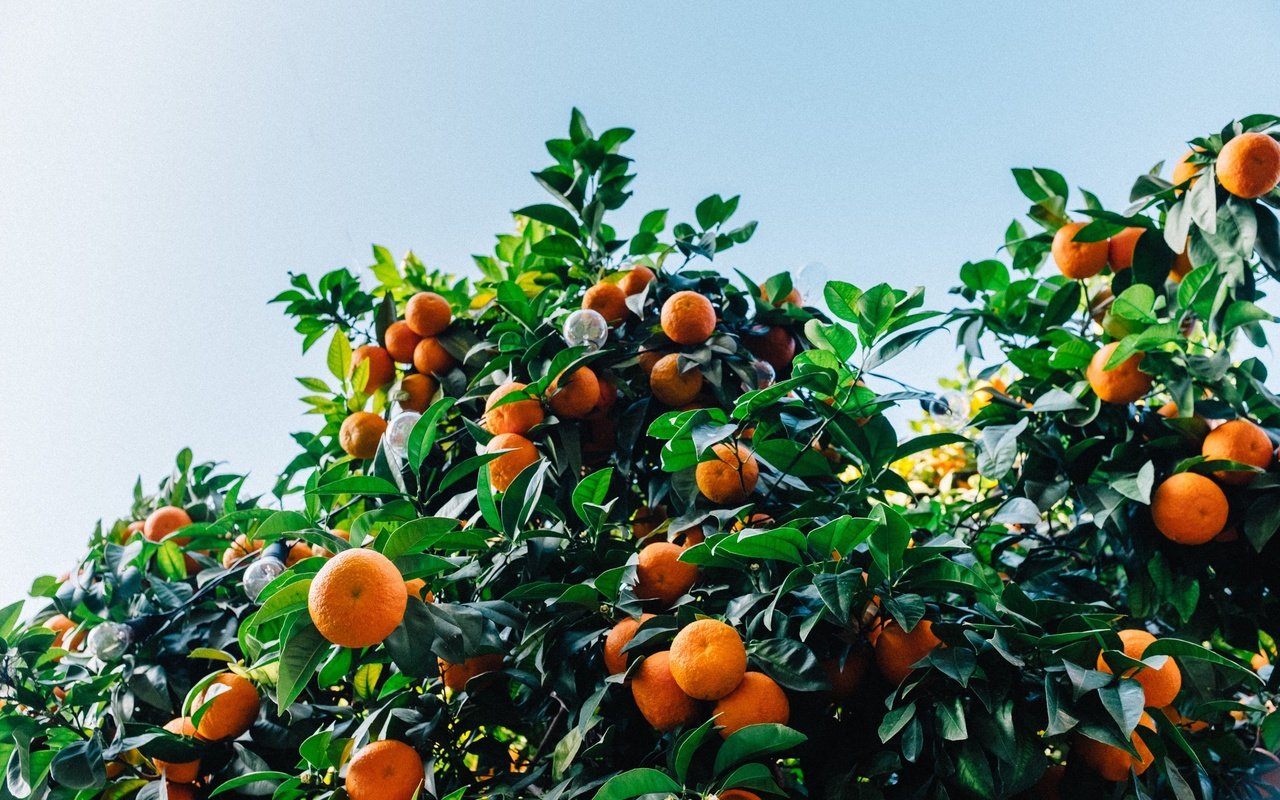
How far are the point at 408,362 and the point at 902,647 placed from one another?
1.26m

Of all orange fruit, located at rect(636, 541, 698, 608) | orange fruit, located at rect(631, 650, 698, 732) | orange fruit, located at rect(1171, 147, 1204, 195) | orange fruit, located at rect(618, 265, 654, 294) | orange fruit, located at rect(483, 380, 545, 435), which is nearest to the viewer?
orange fruit, located at rect(631, 650, 698, 732)

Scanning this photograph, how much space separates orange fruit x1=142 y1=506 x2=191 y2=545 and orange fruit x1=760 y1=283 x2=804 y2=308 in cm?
148

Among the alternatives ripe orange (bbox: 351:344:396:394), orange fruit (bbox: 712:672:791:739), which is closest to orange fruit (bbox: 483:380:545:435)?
ripe orange (bbox: 351:344:396:394)

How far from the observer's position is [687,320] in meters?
1.67

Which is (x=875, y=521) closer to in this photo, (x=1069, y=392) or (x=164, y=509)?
(x=1069, y=392)

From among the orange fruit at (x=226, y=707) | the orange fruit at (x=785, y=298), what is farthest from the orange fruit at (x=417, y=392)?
the orange fruit at (x=785, y=298)

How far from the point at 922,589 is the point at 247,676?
1.06 meters

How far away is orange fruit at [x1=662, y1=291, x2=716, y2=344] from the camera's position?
65.8 inches

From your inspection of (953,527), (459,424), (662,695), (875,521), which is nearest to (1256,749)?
(953,527)

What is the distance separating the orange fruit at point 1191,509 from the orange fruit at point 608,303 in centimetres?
103

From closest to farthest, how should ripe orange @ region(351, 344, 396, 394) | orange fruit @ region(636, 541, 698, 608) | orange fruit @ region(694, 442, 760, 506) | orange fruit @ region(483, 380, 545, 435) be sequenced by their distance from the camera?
orange fruit @ region(636, 541, 698, 608) → orange fruit @ region(694, 442, 760, 506) → orange fruit @ region(483, 380, 545, 435) → ripe orange @ region(351, 344, 396, 394)

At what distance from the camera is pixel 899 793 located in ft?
3.88

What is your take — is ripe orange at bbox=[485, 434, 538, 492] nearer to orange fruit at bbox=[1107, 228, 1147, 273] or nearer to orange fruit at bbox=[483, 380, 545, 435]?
orange fruit at bbox=[483, 380, 545, 435]

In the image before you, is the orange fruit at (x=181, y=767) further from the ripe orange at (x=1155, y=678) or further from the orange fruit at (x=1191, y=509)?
the orange fruit at (x=1191, y=509)
